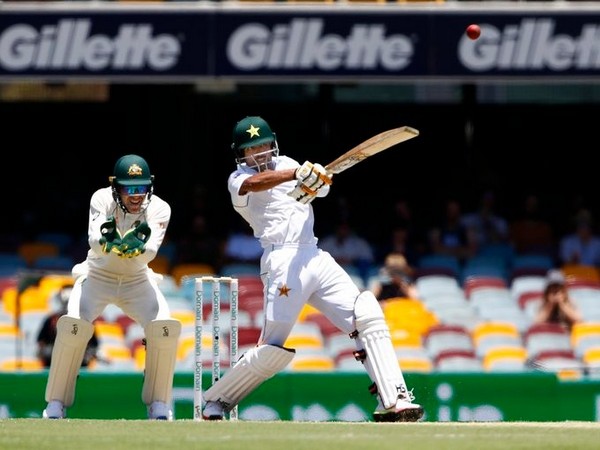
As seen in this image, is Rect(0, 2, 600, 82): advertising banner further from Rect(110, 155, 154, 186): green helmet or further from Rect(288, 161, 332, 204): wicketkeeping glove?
Rect(288, 161, 332, 204): wicketkeeping glove

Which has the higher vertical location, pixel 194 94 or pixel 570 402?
pixel 194 94

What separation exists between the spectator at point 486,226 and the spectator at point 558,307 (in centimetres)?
175

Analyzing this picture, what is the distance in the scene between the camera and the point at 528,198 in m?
16.7

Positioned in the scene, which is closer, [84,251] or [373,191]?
[84,251]

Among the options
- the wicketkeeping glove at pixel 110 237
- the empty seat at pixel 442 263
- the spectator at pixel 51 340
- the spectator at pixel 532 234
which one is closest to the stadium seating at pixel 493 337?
the empty seat at pixel 442 263

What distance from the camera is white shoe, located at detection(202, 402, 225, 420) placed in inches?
350

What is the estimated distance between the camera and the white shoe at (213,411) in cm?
889

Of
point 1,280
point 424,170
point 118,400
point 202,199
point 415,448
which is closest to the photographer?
point 415,448

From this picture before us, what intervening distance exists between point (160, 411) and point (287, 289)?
1260 millimetres

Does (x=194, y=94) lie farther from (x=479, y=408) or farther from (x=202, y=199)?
(x=479, y=408)

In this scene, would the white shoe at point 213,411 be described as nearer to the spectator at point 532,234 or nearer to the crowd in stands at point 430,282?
the crowd in stands at point 430,282

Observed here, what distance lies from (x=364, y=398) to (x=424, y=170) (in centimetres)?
611

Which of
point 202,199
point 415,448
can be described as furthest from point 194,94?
point 415,448

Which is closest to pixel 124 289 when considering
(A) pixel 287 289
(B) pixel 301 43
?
(A) pixel 287 289
